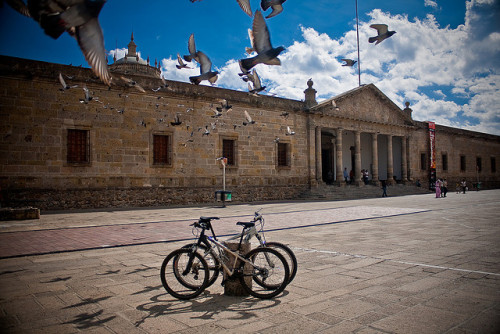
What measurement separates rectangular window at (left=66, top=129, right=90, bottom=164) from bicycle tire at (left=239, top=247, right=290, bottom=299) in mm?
14616

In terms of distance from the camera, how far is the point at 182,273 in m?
4.19

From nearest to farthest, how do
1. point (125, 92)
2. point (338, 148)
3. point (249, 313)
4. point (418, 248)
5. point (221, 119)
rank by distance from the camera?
1. point (249, 313)
2. point (418, 248)
3. point (125, 92)
4. point (221, 119)
5. point (338, 148)

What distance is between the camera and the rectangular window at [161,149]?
18656 mm

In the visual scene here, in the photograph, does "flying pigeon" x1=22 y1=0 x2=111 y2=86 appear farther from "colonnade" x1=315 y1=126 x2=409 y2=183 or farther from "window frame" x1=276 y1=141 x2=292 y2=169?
"colonnade" x1=315 y1=126 x2=409 y2=183

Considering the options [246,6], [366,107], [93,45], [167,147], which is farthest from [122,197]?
[366,107]

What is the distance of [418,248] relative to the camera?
656 centimetres

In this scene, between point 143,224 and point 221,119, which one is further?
point 221,119

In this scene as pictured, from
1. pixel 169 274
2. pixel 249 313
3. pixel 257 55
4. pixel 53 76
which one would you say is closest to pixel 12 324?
pixel 169 274

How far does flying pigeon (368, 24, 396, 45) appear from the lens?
20.3 feet

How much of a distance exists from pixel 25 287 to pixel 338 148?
81.5 ft

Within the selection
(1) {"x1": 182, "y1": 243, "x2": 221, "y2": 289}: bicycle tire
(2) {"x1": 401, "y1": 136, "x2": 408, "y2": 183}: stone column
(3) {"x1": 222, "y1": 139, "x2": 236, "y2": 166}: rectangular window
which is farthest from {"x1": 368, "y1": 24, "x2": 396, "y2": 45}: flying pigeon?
(2) {"x1": 401, "y1": 136, "x2": 408, "y2": 183}: stone column

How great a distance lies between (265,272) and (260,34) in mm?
2693

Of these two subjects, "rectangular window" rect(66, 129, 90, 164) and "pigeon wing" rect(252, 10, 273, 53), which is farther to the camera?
"rectangular window" rect(66, 129, 90, 164)

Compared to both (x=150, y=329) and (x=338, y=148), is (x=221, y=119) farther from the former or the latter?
(x=150, y=329)
